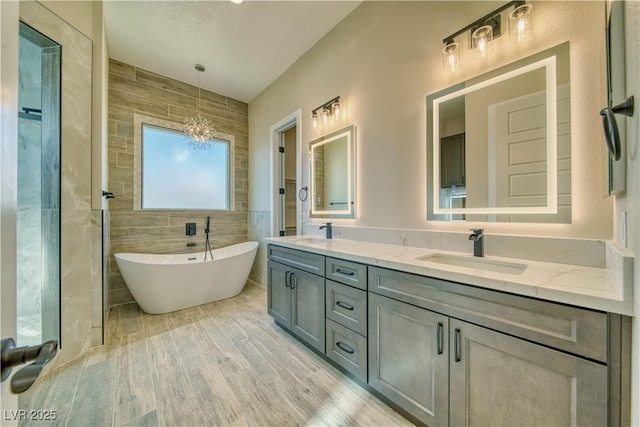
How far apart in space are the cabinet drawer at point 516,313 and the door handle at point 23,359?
4.15ft

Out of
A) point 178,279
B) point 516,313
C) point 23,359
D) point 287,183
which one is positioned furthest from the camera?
point 287,183

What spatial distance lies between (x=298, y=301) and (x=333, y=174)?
132 centimetres

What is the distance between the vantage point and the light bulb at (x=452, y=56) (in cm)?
162

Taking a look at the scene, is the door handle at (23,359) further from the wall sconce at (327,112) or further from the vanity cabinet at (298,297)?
the wall sconce at (327,112)

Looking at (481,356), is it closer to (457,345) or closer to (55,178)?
(457,345)

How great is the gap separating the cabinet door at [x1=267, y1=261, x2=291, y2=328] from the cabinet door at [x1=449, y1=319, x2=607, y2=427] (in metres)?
1.40

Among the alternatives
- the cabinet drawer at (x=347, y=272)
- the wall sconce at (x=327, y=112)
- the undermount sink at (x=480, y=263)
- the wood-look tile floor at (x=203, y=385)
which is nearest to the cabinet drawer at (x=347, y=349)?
the wood-look tile floor at (x=203, y=385)

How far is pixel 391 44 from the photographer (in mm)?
2010

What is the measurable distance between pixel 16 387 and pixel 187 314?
8.76 ft

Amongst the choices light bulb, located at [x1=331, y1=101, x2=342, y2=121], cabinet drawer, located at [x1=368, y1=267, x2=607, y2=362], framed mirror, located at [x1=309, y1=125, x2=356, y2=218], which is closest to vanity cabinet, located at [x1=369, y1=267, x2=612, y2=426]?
cabinet drawer, located at [x1=368, y1=267, x2=607, y2=362]

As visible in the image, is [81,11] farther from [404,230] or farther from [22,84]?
[404,230]

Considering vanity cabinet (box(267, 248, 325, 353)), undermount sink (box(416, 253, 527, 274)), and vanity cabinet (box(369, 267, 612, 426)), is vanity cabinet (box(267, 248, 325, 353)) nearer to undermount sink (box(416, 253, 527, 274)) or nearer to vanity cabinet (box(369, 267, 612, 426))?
vanity cabinet (box(369, 267, 612, 426))

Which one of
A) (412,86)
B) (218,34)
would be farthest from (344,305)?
(218,34)

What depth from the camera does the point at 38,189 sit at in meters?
1.82
